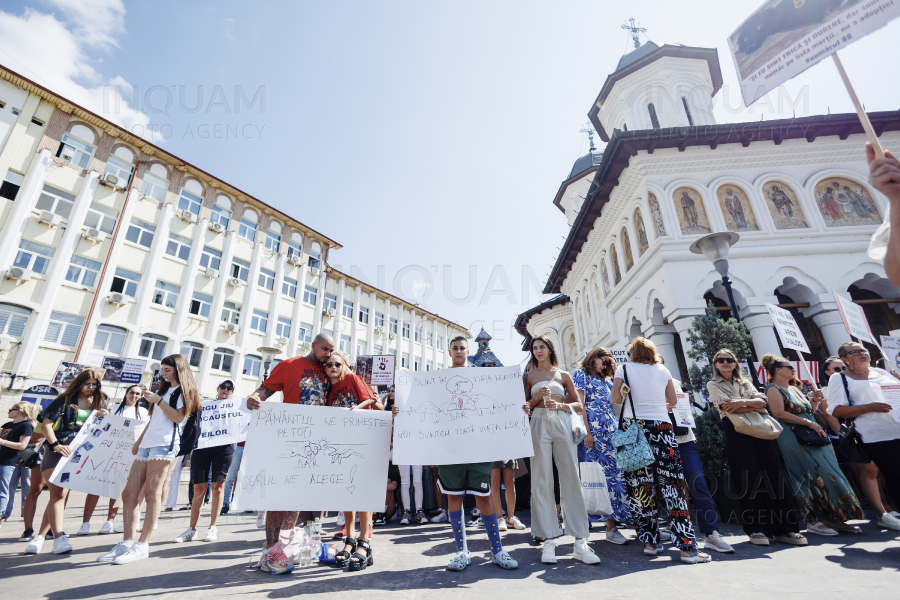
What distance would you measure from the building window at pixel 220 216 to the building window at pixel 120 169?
4.51 m

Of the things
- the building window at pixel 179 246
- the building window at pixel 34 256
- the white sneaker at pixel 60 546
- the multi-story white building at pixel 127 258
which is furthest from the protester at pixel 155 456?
the building window at pixel 179 246

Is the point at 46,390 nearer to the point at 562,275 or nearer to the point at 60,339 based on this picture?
the point at 60,339

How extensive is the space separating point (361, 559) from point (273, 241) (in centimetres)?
2954

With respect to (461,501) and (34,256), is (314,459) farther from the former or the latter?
(34,256)

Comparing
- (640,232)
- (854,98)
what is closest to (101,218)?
(640,232)

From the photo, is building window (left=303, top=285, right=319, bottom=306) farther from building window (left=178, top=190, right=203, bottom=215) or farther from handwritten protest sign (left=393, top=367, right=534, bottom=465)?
handwritten protest sign (left=393, top=367, right=534, bottom=465)

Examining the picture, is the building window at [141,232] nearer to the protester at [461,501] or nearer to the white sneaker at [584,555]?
the protester at [461,501]

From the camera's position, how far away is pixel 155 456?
13.9 feet

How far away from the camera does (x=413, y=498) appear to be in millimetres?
6602

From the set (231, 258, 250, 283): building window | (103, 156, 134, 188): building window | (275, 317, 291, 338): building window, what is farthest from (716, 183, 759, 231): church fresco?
(103, 156, 134, 188): building window

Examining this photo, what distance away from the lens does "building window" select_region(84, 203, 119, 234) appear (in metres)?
21.2

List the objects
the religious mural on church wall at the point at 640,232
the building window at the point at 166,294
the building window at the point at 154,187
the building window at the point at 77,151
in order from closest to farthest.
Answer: the religious mural on church wall at the point at 640,232 < the building window at the point at 77,151 < the building window at the point at 166,294 < the building window at the point at 154,187

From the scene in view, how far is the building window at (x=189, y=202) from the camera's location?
82.2 feet

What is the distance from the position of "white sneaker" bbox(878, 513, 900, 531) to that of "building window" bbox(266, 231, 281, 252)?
102 ft
